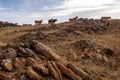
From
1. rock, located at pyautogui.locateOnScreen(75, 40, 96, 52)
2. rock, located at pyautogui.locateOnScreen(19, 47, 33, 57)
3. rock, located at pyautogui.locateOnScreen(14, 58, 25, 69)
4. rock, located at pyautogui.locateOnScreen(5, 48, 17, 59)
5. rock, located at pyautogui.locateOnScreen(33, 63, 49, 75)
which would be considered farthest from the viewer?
rock, located at pyautogui.locateOnScreen(75, 40, 96, 52)

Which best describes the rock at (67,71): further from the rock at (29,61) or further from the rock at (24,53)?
the rock at (24,53)

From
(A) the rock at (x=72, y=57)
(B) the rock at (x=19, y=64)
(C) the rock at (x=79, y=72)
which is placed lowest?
(C) the rock at (x=79, y=72)

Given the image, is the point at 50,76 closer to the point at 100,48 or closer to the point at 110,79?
the point at 110,79

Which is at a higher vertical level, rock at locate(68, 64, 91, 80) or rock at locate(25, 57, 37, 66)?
rock at locate(25, 57, 37, 66)

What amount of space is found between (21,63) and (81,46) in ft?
26.5

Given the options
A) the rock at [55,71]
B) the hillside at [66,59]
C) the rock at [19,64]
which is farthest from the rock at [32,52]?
the rock at [55,71]

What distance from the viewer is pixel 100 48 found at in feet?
90.1

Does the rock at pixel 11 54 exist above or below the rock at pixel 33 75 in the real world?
above

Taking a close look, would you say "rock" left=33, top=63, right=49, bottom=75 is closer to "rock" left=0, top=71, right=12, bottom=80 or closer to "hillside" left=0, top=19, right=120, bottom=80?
"hillside" left=0, top=19, right=120, bottom=80

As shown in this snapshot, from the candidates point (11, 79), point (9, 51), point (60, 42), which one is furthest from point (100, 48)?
point (11, 79)

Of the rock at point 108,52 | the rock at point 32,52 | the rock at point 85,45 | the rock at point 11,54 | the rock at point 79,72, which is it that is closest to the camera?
the rock at point 79,72

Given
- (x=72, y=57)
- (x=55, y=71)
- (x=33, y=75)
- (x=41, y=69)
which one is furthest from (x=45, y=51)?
(x=33, y=75)

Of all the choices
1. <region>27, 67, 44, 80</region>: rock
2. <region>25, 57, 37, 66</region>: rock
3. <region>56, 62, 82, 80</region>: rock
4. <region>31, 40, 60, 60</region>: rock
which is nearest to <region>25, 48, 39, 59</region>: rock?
<region>31, 40, 60, 60</region>: rock

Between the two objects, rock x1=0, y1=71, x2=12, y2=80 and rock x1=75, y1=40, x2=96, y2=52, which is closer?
Result: rock x1=0, y1=71, x2=12, y2=80
